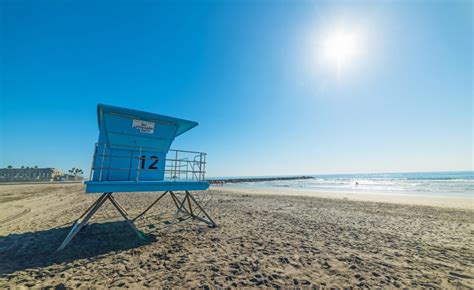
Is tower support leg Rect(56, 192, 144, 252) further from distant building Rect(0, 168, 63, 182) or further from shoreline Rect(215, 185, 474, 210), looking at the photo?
distant building Rect(0, 168, 63, 182)

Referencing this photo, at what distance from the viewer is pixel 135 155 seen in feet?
23.7

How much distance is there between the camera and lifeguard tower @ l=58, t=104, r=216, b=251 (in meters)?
6.23

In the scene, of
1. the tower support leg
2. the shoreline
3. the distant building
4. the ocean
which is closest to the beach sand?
the tower support leg

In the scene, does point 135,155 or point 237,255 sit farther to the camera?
point 135,155

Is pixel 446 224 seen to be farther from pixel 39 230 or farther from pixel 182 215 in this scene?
pixel 39 230

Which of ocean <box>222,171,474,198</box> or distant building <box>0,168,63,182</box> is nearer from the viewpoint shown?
ocean <box>222,171,474,198</box>

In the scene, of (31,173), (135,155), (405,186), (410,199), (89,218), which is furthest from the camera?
(31,173)

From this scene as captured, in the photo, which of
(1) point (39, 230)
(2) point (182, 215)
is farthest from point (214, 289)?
(1) point (39, 230)

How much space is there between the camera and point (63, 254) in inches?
196

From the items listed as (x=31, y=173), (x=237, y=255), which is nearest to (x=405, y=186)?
(x=237, y=255)

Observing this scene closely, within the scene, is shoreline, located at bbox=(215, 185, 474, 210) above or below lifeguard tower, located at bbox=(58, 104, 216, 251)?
below

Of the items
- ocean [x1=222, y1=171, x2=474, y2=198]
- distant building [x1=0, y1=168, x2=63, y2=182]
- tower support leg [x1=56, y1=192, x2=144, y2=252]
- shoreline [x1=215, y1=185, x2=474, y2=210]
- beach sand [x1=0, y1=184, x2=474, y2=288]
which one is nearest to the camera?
beach sand [x1=0, y1=184, x2=474, y2=288]

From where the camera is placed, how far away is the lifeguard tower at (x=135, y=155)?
6230 millimetres

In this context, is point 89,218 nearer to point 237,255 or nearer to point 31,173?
point 237,255
